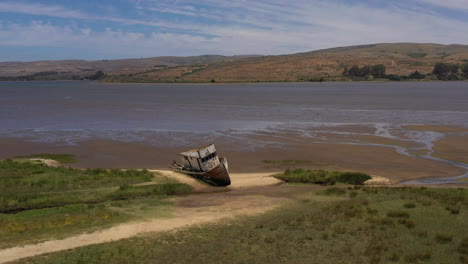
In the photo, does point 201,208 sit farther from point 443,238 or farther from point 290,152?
point 290,152

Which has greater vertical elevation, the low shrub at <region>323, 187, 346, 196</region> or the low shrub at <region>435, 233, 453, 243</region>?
the low shrub at <region>435, 233, 453, 243</region>

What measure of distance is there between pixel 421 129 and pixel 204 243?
49678 mm

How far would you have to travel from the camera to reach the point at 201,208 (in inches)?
991

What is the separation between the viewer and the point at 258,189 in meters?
31.6

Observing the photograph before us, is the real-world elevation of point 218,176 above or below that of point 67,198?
above

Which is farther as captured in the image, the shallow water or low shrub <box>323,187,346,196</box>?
the shallow water

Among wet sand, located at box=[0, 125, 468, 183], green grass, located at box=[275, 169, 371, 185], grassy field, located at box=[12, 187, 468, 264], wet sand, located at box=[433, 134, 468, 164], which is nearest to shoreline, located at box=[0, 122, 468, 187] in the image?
wet sand, located at box=[0, 125, 468, 183]

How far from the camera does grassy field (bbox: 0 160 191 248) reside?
68.7ft

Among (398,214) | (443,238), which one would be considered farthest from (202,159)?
(443,238)

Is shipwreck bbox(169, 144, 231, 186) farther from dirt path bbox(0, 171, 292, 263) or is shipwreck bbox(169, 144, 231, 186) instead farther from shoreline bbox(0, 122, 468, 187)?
shoreline bbox(0, 122, 468, 187)

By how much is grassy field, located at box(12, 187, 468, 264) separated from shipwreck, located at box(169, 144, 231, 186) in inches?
342

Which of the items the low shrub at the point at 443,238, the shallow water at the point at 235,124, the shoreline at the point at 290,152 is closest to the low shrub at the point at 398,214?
the low shrub at the point at 443,238

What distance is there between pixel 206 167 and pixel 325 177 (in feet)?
30.3

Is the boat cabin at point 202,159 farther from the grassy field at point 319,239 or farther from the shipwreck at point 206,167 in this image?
the grassy field at point 319,239
